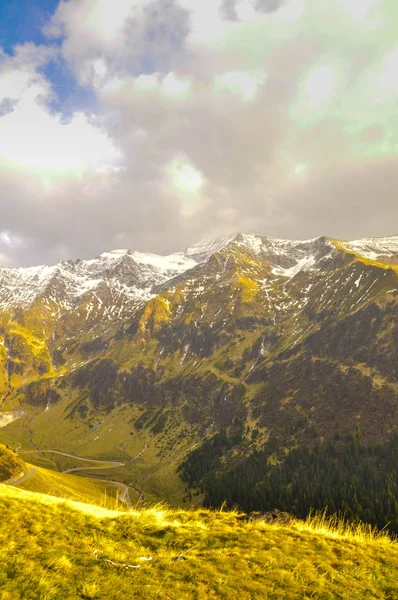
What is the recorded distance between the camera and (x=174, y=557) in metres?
16.0

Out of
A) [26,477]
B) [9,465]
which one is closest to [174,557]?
[26,477]

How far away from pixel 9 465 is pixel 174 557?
20969cm

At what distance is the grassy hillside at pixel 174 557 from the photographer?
1255cm

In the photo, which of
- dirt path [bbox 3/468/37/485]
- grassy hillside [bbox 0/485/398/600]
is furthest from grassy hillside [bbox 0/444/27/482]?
grassy hillside [bbox 0/485/398/600]

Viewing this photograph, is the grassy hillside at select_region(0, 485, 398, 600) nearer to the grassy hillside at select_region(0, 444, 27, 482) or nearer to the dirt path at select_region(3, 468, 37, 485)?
the dirt path at select_region(3, 468, 37, 485)

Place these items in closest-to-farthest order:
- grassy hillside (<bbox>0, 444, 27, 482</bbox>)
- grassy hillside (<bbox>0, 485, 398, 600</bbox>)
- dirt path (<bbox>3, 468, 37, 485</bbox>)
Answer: grassy hillside (<bbox>0, 485, 398, 600</bbox>) < dirt path (<bbox>3, 468, 37, 485</bbox>) < grassy hillside (<bbox>0, 444, 27, 482</bbox>)

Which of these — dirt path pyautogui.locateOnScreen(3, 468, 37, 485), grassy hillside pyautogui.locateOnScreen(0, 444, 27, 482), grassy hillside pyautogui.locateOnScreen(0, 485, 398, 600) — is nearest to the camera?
grassy hillside pyautogui.locateOnScreen(0, 485, 398, 600)

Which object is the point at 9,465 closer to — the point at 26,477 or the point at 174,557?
the point at 26,477

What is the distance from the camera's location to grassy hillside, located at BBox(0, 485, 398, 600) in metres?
12.6

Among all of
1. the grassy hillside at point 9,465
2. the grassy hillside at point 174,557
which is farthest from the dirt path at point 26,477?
the grassy hillside at point 174,557

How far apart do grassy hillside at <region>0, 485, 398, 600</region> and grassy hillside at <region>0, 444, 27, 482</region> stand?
189730 mm

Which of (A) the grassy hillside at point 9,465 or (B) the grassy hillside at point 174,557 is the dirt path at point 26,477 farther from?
(B) the grassy hillside at point 174,557

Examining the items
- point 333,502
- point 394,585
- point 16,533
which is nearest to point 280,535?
point 394,585

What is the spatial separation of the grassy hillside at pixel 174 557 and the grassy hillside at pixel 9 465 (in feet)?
622
